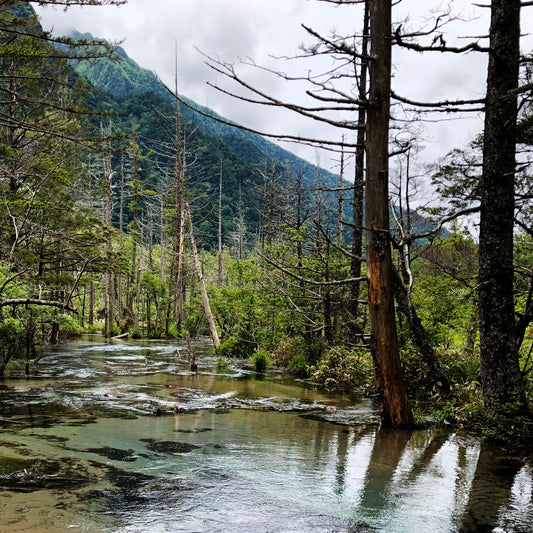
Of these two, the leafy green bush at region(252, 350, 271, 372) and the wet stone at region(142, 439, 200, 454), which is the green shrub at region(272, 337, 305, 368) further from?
the wet stone at region(142, 439, 200, 454)

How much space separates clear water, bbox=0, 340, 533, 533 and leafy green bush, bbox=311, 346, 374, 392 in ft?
8.05

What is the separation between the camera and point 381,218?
645cm

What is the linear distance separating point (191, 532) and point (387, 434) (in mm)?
4037

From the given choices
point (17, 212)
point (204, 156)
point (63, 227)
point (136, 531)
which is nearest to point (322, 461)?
point (136, 531)

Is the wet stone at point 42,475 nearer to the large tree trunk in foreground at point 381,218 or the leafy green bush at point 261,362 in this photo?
the large tree trunk in foreground at point 381,218

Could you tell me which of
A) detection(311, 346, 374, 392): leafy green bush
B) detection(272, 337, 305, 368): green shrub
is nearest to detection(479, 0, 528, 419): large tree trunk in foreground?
detection(311, 346, 374, 392): leafy green bush

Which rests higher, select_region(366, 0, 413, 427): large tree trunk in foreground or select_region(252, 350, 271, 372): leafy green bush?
select_region(366, 0, 413, 427): large tree trunk in foreground

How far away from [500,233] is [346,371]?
23.0 ft

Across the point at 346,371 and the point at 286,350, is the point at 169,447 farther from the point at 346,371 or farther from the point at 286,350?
the point at 286,350

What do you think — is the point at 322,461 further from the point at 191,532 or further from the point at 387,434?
the point at 191,532

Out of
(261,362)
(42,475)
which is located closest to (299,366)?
(261,362)

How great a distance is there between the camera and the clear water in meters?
3.51

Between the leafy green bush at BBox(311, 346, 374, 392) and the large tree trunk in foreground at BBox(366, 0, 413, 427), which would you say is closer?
the large tree trunk in foreground at BBox(366, 0, 413, 427)

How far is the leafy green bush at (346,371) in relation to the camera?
38.3 ft
